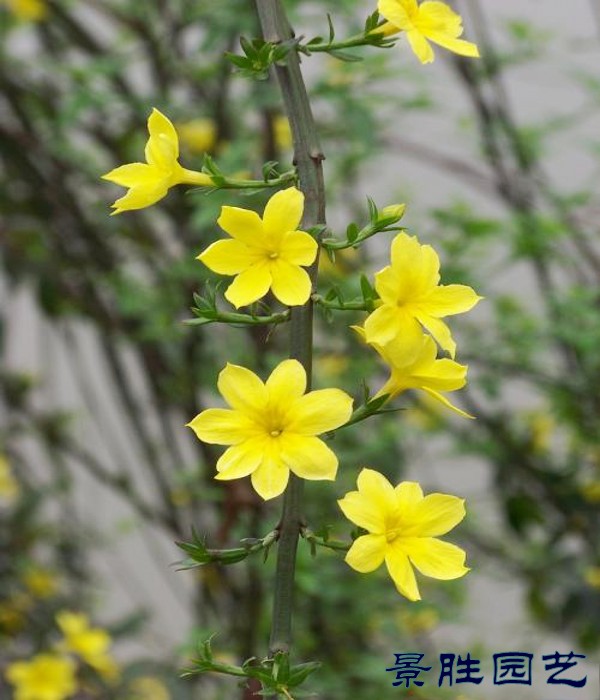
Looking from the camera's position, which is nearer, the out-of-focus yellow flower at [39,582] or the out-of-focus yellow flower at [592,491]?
the out-of-focus yellow flower at [592,491]

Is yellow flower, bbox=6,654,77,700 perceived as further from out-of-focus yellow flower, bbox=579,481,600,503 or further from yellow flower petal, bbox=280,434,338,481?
yellow flower petal, bbox=280,434,338,481

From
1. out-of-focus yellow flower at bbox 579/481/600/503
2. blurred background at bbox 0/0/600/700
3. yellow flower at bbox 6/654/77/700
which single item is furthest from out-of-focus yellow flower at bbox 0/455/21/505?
out-of-focus yellow flower at bbox 579/481/600/503

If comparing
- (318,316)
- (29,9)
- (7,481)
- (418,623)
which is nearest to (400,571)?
(318,316)

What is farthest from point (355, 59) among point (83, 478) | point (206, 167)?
point (83, 478)

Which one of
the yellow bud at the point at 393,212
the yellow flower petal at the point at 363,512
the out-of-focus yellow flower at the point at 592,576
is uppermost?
the yellow bud at the point at 393,212

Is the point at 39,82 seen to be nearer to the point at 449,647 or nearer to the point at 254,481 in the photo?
the point at 449,647

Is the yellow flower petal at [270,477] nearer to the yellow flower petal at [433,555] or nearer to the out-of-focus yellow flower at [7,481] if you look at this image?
the yellow flower petal at [433,555]

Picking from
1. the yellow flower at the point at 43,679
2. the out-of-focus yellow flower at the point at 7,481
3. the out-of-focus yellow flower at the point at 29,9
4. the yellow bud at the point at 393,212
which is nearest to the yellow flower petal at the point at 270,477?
the yellow bud at the point at 393,212

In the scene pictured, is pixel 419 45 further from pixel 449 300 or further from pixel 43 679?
pixel 43 679
